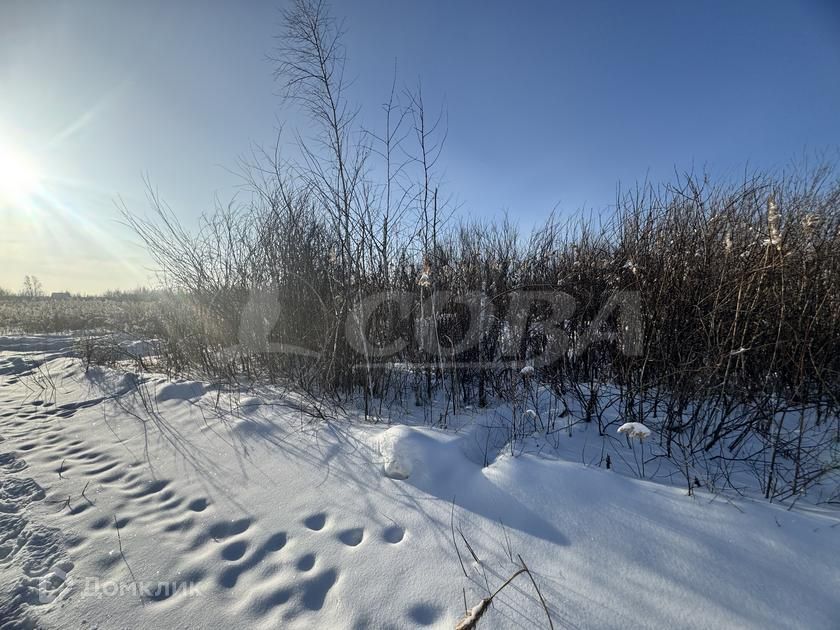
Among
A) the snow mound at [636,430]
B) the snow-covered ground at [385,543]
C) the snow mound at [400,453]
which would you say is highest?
the snow mound at [636,430]

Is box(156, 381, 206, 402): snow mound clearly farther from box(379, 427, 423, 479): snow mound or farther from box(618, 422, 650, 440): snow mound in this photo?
box(618, 422, 650, 440): snow mound

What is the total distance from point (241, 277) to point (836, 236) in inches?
216

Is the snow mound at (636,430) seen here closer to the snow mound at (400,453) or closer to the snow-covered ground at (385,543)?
the snow-covered ground at (385,543)

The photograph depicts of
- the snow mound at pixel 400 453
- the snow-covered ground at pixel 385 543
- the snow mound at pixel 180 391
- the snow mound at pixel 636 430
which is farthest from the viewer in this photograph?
the snow mound at pixel 180 391

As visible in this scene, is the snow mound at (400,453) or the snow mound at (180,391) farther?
the snow mound at (180,391)

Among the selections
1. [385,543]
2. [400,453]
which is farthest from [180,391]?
[385,543]

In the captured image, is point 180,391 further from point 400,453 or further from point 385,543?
point 385,543

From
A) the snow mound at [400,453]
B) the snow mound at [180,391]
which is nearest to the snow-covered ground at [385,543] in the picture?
the snow mound at [400,453]

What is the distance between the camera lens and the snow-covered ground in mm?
1110

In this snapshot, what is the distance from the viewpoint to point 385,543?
4.63 ft

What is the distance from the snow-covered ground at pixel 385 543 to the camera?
3.64ft

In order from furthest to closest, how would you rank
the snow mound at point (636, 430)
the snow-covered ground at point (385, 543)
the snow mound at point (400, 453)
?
the snow mound at point (400, 453)
the snow mound at point (636, 430)
the snow-covered ground at point (385, 543)

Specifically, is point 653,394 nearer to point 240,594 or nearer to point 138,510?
point 240,594

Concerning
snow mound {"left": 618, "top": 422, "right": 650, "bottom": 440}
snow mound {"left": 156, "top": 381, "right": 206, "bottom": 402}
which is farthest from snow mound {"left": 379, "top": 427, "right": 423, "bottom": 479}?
snow mound {"left": 156, "top": 381, "right": 206, "bottom": 402}
